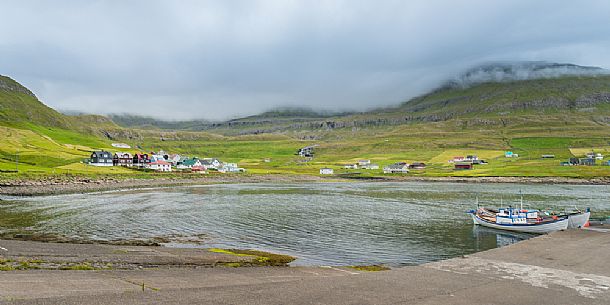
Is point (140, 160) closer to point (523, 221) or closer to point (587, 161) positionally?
point (523, 221)

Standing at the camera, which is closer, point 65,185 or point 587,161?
point 65,185

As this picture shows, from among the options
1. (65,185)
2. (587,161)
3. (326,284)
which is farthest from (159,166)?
(587,161)

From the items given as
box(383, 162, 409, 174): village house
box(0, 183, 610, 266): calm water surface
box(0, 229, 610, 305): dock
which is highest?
box(383, 162, 409, 174): village house

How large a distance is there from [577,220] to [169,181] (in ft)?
335

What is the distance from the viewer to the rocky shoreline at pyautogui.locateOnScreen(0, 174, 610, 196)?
8262cm

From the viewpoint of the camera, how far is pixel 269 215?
53031 mm

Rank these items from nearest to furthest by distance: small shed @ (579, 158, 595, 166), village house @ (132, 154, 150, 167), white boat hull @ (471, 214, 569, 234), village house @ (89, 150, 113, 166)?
white boat hull @ (471, 214, 569, 234), village house @ (89, 150, 113, 166), small shed @ (579, 158, 595, 166), village house @ (132, 154, 150, 167)

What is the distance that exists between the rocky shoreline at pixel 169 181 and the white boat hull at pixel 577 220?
3239 inches

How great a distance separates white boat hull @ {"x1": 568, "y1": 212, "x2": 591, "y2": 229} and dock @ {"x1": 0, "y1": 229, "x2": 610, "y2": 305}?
51.1 ft

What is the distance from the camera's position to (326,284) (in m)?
18.4

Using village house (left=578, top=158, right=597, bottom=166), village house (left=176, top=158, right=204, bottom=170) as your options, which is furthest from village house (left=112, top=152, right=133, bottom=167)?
village house (left=578, top=158, right=597, bottom=166)

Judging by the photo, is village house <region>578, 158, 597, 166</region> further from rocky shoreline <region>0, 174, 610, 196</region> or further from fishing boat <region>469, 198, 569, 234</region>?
fishing boat <region>469, 198, 569, 234</region>

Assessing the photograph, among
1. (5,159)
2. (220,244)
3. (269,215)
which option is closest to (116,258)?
(220,244)

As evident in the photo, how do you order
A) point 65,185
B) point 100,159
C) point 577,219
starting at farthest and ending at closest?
point 100,159 → point 65,185 → point 577,219
